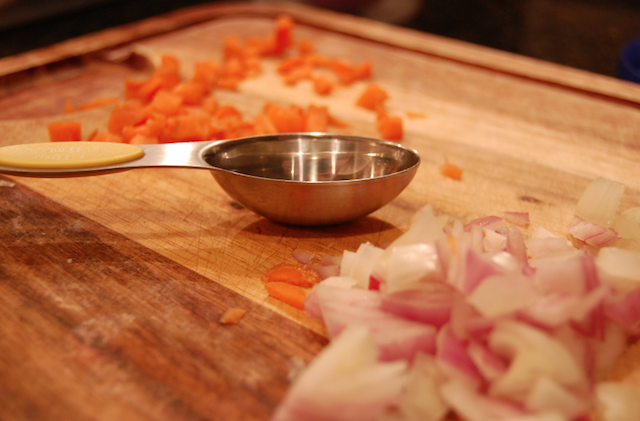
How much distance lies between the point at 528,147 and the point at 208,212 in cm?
100

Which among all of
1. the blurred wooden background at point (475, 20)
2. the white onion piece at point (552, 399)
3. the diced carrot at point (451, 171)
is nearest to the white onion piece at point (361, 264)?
the white onion piece at point (552, 399)

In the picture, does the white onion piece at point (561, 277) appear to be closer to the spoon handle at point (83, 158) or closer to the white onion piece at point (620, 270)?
the white onion piece at point (620, 270)

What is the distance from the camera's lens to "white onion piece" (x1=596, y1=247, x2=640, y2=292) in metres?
0.81

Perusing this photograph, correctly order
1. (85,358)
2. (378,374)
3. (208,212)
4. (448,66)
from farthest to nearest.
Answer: (448,66) < (208,212) < (85,358) < (378,374)

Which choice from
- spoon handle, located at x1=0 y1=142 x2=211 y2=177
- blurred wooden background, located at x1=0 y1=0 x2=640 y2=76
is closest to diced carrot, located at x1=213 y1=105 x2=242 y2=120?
spoon handle, located at x1=0 y1=142 x2=211 y2=177

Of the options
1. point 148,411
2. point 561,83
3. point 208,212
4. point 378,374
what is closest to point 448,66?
point 561,83

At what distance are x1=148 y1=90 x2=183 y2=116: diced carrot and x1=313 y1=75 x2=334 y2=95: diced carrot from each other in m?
0.52

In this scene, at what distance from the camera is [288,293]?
92 centimetres

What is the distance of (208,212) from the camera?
3.89 ft

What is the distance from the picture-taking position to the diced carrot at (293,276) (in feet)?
3.16

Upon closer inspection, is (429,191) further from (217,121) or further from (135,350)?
(135,350)

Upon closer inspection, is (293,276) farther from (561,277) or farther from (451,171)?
(451,171)

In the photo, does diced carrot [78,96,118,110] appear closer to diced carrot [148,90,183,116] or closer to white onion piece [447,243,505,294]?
diced carrot [148,90,183,116]

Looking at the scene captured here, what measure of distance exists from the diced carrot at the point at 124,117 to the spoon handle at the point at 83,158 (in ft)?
1.52
